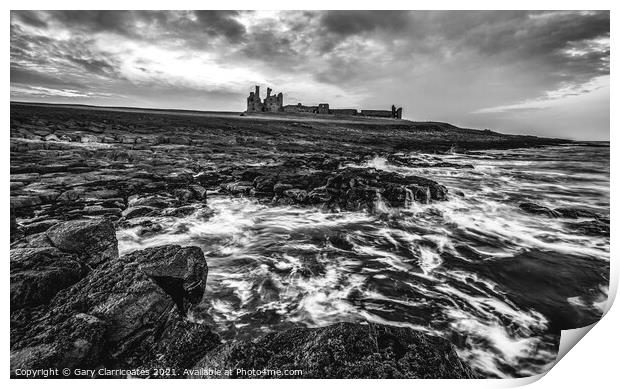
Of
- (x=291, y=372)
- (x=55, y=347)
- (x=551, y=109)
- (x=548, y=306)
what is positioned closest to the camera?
(x=55, y=347)

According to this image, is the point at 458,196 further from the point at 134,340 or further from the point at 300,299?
the point at 134,340

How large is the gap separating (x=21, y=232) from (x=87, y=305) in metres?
2.14

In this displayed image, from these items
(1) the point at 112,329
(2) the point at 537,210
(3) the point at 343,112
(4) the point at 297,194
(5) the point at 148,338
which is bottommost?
(5) the point at 148,338

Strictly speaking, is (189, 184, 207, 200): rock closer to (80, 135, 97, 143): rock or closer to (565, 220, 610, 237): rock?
(80, 135, 97, 143): rock

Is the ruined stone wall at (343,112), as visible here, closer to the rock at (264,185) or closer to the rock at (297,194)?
the rock at (264,185)

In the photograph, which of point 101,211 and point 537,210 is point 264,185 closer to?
point 101,211

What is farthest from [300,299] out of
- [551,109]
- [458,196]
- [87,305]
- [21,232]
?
[458,196]

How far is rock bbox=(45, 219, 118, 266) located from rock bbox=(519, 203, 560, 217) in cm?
790

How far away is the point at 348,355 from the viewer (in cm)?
235

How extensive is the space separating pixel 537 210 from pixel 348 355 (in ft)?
20.8

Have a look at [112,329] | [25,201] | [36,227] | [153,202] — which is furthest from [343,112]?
[112,329]

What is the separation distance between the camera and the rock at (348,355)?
2.35 m

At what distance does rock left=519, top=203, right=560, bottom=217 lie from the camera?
622 centimetres
